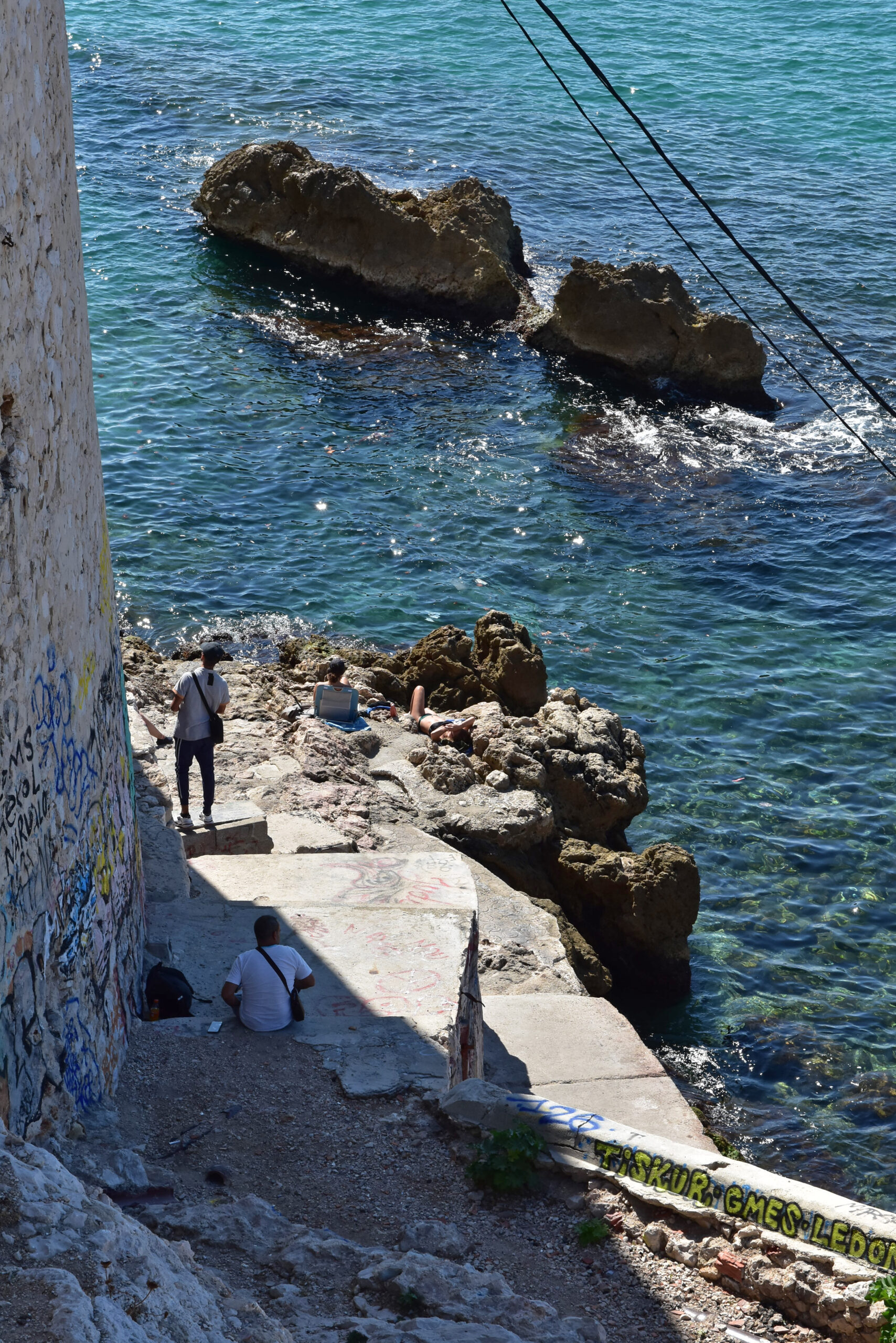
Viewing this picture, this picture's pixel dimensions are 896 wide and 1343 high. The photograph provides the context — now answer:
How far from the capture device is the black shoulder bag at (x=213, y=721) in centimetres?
977

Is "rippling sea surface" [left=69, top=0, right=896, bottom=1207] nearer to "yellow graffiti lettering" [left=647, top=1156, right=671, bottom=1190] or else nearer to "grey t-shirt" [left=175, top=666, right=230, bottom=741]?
"yellow graffiti lettering" [left=647, top=1156, right=671, bottom=1190]

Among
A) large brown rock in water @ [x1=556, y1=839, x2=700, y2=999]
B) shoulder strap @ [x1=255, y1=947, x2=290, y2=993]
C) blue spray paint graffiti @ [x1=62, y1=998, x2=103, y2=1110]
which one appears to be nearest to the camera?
blue spray paint graffiti @ [x1=62, y1=998, x2=103, y2=1110]

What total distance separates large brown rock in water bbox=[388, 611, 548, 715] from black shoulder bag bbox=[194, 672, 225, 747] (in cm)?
519

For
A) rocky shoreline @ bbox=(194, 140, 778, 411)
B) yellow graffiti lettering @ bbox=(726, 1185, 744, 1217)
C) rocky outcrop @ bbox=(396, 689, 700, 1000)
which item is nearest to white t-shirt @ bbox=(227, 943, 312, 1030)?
yellow graffiti lettering @ bbox=(726, 1185, 744, 1217)

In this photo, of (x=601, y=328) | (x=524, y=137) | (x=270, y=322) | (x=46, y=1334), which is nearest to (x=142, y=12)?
(x=524, y=137)

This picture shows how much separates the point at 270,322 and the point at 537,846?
→ 1566 cm

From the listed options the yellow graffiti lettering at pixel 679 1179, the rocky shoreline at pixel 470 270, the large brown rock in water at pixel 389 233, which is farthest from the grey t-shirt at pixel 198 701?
the large brown rock in water at pixel 389 233

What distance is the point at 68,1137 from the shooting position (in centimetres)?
543

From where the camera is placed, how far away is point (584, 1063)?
27.9 feet

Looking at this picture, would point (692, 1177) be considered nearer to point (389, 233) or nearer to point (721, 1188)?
point (721, 1188)

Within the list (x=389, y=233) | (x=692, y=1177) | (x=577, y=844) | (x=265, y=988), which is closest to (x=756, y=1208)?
(x=692, y=1177)

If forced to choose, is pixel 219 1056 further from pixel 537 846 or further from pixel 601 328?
pixel 601 328

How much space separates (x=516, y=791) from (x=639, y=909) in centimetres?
164

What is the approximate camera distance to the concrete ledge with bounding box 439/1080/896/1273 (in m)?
5.64
